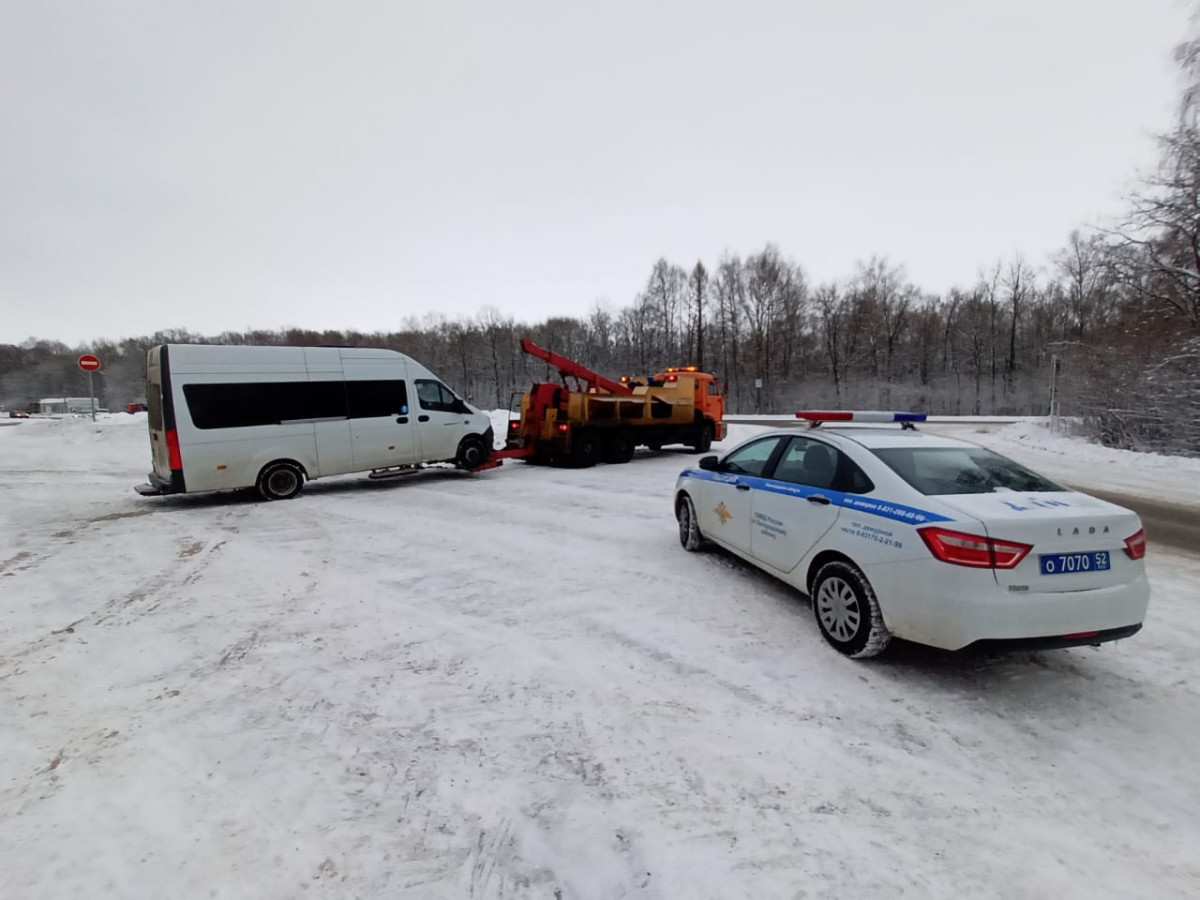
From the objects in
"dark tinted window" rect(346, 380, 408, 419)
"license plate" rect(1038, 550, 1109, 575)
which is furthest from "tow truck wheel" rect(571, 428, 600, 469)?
"license plate" rect(1038, 550, 1109, 575)

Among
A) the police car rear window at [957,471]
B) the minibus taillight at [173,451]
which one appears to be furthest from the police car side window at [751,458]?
the minibus taillight at [173,451]

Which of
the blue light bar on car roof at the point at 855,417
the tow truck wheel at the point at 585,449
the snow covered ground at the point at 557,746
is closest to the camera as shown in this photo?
the snow covered ground at the point at 557,746

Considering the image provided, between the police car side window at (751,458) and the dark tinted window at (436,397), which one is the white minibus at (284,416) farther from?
the police car side window at (751,458)

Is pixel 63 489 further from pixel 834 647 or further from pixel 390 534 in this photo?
pixel 834 647

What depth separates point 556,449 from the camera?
13.5 metres

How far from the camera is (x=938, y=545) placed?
3.25m

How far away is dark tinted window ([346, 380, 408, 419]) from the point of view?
1069 centimetres

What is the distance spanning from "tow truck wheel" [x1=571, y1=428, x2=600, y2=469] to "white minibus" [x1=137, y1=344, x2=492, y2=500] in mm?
2815

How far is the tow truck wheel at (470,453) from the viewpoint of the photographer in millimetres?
12414

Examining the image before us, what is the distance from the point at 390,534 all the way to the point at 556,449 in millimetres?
6360

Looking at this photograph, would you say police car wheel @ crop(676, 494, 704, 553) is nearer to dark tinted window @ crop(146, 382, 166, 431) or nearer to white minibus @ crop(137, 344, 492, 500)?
white minibus @ crop(137, 344, 492, 500)

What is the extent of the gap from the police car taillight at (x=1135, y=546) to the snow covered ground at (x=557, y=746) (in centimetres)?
92

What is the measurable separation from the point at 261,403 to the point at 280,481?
4.68ft

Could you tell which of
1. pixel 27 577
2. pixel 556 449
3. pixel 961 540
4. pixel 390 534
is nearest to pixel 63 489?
pixel 27 577
